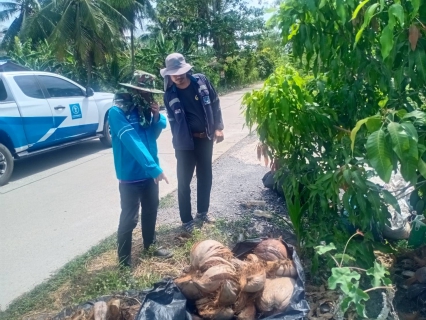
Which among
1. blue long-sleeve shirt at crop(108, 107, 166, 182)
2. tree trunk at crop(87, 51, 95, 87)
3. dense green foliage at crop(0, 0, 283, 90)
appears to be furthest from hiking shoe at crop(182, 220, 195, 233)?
tree trunk at crop(87, 51, 95, 87)

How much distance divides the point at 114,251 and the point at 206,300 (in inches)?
73.5

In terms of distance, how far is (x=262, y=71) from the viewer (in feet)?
96.6

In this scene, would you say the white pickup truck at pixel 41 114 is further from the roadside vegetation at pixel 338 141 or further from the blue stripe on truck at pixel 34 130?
the roadside vegetation at pixel 338 141

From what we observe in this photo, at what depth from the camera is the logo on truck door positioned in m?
8.94

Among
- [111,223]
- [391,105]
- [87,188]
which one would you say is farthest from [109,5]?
[391,105]

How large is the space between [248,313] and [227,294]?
7.2 inches

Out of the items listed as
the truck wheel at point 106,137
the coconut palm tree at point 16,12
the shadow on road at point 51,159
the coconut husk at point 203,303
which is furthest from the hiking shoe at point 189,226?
the coconut palm tree at point 16,12

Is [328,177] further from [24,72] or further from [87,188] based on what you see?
[24,72]

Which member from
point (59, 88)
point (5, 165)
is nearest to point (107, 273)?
point (5, 165)

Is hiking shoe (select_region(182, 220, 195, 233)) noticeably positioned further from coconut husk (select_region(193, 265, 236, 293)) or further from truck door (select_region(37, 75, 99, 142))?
truck door (select_region(37, 75, 99, 142))

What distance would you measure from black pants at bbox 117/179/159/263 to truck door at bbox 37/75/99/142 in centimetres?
503

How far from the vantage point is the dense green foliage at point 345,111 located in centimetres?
222

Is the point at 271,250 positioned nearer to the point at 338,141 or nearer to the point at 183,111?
the point at 338,141

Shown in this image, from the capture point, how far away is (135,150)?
3.68 metres
